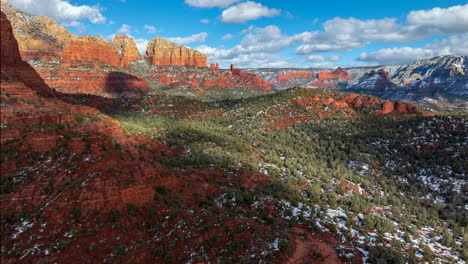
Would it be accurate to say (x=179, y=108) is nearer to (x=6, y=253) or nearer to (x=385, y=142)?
(x=385, y=142)

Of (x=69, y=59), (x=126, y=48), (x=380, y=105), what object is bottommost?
(x=380, y=105)

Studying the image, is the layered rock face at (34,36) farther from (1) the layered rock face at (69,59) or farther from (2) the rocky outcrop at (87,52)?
(2) the rocky outcrop at (87,52)

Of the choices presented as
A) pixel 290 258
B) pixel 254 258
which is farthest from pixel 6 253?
pixel 290 258

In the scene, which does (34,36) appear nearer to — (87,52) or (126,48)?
(87,52)

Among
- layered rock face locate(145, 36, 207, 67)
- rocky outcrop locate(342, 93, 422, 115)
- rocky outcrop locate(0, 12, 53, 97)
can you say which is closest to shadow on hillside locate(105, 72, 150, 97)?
layered rock face locate(145, 36, 207, 67)

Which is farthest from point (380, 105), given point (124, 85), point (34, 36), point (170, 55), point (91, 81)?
point (170, 55)

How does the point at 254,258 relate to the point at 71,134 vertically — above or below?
below

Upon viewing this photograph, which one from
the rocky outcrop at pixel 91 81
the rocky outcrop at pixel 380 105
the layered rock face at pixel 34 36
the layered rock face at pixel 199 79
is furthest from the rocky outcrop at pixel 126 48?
the rocky outcrop at pixel 380 105
